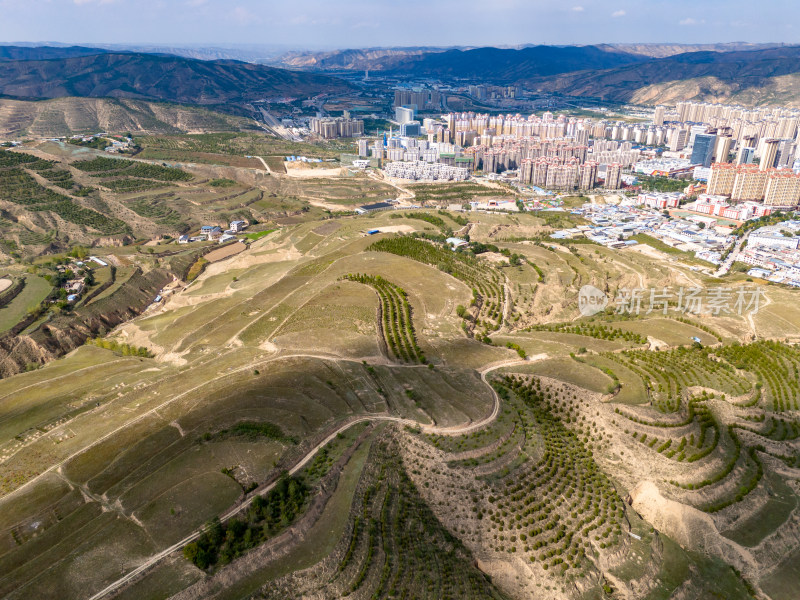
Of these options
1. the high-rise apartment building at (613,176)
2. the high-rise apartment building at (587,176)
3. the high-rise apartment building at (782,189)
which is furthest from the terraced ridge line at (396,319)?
the high-rise apartment building at (782,189)

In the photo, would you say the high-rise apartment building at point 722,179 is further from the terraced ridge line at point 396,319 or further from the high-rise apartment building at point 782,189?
the terraced ridge line at point 396,319

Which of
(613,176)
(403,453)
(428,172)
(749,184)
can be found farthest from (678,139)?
(403,453)

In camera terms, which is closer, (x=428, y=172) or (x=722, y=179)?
(x=722, y=179)

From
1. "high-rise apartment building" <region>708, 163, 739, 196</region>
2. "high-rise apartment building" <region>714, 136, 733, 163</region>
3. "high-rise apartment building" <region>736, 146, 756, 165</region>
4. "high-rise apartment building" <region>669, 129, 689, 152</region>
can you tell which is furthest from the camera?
"high-rise apartment building" <region>669, 129, 689, 152</region>

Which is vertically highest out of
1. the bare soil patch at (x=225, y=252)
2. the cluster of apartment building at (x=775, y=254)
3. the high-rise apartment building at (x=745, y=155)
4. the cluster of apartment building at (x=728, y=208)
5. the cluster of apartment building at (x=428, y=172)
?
the high-rise apartment building at (x=745, y=155)

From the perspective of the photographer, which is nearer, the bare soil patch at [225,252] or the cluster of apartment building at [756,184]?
the bare soil patch at [225,252]

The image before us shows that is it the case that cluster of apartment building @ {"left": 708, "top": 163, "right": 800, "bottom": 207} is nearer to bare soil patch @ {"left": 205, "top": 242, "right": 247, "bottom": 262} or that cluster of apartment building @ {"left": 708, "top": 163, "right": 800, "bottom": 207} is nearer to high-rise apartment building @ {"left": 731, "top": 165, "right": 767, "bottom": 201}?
high-rise apartment building @ {"left": 731, "top": 165, "right": 767, "bottom": 201}

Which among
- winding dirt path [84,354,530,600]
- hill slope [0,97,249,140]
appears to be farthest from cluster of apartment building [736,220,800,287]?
hill slope [0,97,249,140]

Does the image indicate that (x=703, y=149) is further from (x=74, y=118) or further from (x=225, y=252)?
(x=74, y=118)
